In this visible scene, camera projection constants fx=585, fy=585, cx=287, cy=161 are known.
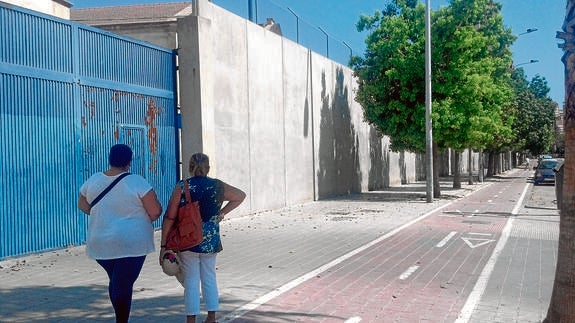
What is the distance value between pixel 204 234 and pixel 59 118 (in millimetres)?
6166

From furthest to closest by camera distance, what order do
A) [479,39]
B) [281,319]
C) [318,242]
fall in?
[479,39], [318,242], [281,319]

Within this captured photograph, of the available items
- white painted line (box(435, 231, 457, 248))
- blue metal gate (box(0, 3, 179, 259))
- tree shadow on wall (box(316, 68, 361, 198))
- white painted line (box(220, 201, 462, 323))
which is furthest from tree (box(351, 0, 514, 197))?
blue metal gate (box(0, 3, 179, 259))

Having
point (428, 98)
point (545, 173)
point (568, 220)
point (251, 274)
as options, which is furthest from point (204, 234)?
point (545, 173)

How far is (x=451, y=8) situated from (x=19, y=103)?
58.5ft

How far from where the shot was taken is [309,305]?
21.4 feet

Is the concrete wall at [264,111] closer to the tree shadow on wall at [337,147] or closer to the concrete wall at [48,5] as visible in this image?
the tree shadow on wall at [337,147]

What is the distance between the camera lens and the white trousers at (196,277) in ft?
17.0

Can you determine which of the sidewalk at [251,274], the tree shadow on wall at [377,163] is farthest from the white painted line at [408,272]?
the tree shadow on wall at [377,163]

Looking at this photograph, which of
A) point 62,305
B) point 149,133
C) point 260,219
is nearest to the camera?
point 62,305

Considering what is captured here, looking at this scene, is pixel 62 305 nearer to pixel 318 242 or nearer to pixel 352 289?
pixel 352 289

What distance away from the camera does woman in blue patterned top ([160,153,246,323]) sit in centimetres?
512

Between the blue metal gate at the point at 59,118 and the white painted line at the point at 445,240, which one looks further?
the white painted line at the point at 445,240

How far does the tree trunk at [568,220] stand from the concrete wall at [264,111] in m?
9.98

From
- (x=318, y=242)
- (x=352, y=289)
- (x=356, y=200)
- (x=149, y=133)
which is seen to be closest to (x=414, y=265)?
(x=352, y=289)
